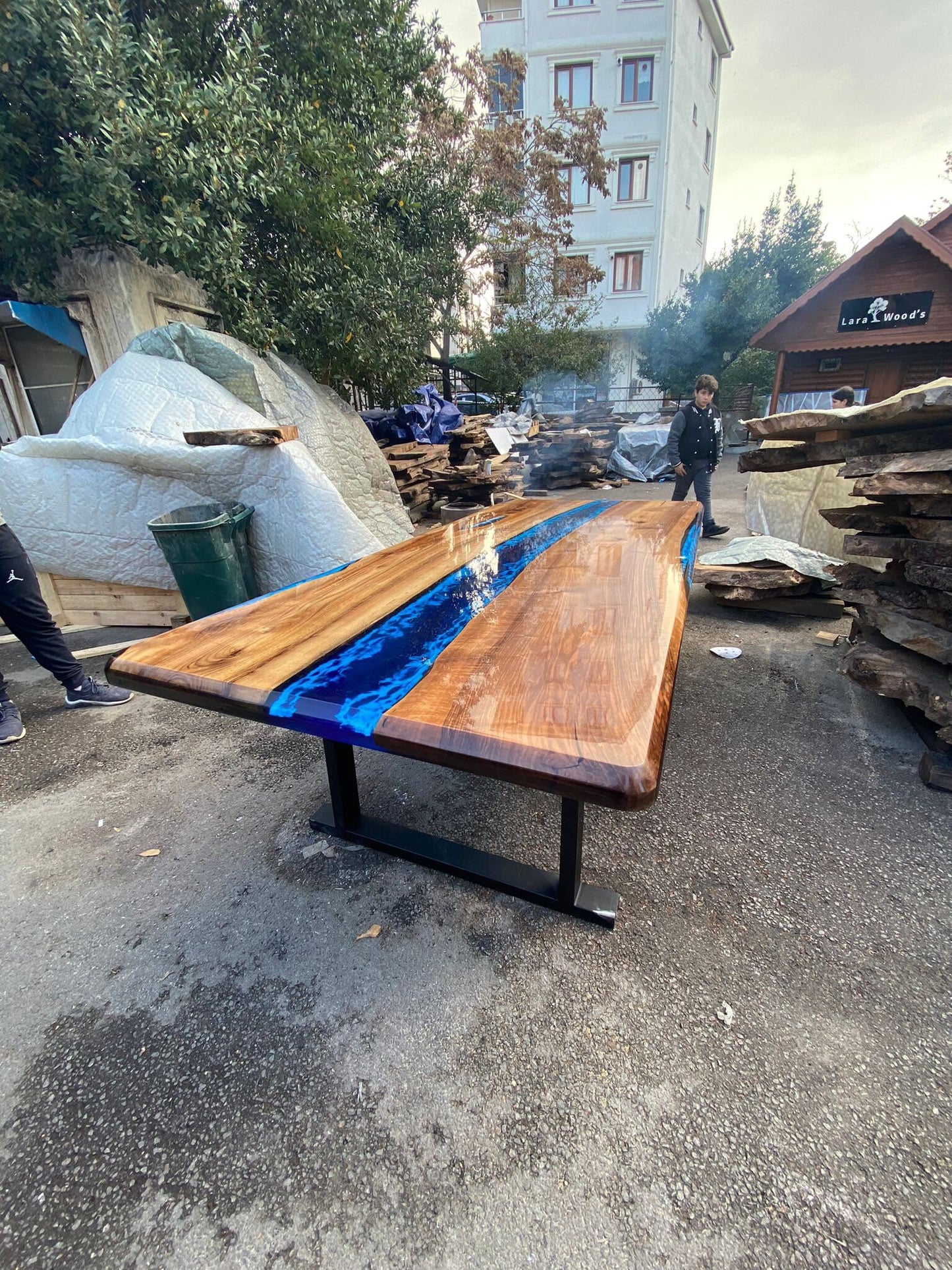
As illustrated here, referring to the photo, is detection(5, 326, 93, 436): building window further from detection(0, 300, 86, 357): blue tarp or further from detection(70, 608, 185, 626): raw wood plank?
detection(70, 608, 185, 626): raw wood plank

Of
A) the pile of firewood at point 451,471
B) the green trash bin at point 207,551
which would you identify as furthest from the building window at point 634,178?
the green trash bin at point 207,551

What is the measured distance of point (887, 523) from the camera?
2355mm

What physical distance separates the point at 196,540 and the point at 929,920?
351 centimetres

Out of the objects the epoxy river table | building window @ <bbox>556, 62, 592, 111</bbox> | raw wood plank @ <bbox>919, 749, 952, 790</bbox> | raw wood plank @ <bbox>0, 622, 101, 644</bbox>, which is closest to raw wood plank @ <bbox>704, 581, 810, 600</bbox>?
the epoxy river table

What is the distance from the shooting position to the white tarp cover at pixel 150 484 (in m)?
3.38

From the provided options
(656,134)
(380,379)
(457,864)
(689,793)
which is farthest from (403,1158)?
(656,134)

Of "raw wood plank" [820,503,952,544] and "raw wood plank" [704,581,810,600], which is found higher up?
"raw wood plank" [820,503,952,544]

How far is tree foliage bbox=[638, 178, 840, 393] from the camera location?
43.0 feet

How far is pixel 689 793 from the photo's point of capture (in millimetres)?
2002

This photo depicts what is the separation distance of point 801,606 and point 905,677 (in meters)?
1.53

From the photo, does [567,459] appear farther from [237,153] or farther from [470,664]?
[470,664]

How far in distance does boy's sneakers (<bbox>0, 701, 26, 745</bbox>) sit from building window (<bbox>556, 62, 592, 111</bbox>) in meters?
22.1

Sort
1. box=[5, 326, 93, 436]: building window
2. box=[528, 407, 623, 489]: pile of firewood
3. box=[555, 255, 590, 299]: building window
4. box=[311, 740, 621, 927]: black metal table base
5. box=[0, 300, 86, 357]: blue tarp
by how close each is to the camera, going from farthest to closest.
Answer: box=[555, 255, 590, 299]: building window → box=[528, 407, 623, 489]: pile of firewood → box=[5, 326, 93, 436]: building window → box=[0, 300, 86, 357]: blue tarp → box=[311, 740, 621, 927]: black metal table base

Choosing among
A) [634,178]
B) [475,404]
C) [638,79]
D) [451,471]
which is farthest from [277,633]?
[638,79]
